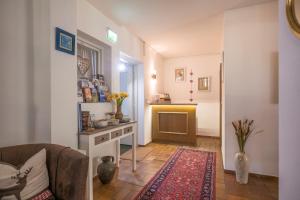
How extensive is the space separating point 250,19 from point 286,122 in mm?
1937

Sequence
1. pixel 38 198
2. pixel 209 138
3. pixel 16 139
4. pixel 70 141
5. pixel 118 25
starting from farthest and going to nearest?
1. pixel 209 138
2. pixel 118 25
3. pixel 70 141
4. pixel 16 139
5. pixel 38 198

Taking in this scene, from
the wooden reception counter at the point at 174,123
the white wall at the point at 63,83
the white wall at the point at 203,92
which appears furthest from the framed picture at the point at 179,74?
the white wall at the point at 63,83

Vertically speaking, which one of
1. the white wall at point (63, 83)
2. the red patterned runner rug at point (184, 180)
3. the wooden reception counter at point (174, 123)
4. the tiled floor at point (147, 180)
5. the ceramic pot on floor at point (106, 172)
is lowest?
the tiled floor at point (147, 180)

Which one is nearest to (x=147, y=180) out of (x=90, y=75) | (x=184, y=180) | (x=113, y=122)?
(x=184, y=180)

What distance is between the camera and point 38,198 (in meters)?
1.07

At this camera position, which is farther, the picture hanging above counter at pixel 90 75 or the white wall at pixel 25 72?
the picture hanging above counter at pixel 90 75

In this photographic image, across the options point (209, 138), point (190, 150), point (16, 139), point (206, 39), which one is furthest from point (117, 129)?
point (209, 138)

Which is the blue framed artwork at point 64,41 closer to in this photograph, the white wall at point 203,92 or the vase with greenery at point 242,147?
the vase with greenery at point 242,147

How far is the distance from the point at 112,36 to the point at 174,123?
2.52 meters

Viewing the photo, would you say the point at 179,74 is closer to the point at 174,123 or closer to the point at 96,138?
the point at 174,123

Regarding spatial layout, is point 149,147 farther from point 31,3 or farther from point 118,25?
point 31,3

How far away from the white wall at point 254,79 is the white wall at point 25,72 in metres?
2.41

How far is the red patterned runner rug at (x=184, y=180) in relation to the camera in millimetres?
1935

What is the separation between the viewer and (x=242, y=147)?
233cm
